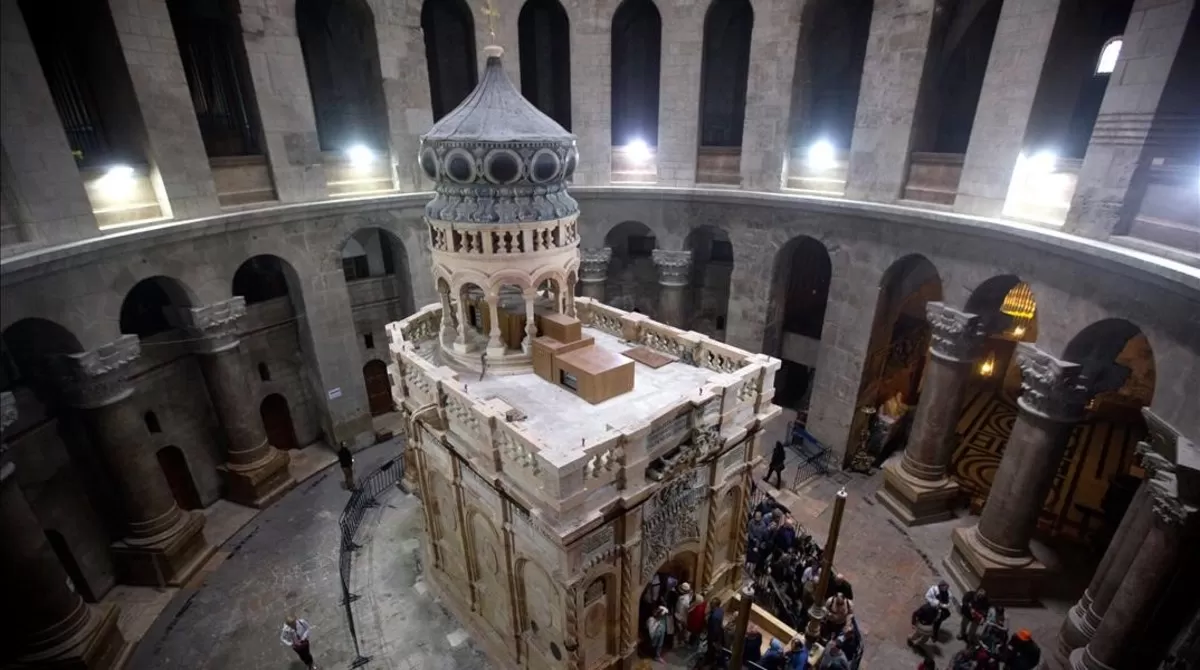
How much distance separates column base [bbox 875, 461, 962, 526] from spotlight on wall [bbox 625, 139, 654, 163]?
43.4 feet

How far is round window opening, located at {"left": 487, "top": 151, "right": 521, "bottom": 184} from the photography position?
1091cm

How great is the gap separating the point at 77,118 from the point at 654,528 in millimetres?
17522

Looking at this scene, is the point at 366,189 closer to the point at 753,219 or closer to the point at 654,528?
the point at 753,219

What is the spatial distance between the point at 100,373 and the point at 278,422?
7206 millimetres

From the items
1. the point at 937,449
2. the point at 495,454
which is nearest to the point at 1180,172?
the point at 937,449

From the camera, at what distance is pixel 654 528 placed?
11.1 meters

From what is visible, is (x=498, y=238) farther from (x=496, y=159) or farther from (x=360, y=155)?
(x=360, y=155)

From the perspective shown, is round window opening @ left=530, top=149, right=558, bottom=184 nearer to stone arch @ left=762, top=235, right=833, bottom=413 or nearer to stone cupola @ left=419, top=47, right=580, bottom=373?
stone cupola @ left=419, top=47, right=580, bottom=373

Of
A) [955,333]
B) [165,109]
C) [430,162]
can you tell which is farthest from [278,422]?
[955,333]

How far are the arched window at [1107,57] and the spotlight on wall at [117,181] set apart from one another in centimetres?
2466

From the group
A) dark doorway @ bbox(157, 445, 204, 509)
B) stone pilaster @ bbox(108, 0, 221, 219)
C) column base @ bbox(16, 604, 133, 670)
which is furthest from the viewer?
dark doorway @ bbox(157, 445, 204, 509)

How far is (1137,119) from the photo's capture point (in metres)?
10.8

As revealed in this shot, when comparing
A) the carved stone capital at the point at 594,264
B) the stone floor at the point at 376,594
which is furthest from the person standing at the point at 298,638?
the carved stone capital at the point at 594,264

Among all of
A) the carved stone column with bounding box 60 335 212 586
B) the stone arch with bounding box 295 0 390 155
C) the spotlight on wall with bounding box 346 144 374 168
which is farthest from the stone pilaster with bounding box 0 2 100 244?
the stone arch with bounding box 295 0 390 155
